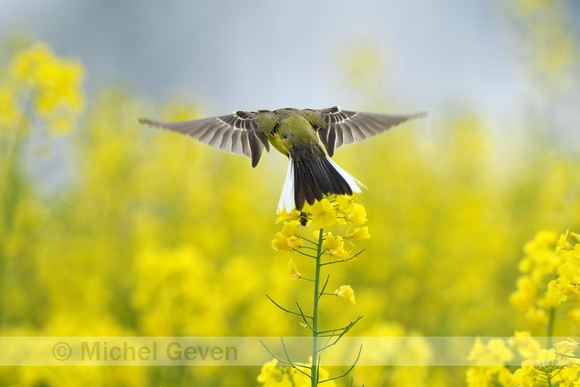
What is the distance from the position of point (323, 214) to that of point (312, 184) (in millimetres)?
191

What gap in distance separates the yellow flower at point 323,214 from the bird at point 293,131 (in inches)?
10.8

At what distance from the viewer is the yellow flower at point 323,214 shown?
146cm

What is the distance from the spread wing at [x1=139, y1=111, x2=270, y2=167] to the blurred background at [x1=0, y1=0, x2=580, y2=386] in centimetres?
130

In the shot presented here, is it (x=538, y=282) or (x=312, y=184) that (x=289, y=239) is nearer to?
(x=312, y=184)

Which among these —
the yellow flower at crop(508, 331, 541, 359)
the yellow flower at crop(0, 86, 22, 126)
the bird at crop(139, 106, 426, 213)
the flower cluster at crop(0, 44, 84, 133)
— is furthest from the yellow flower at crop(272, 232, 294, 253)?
the yellow flower at crop(0, 86, 22, 126)

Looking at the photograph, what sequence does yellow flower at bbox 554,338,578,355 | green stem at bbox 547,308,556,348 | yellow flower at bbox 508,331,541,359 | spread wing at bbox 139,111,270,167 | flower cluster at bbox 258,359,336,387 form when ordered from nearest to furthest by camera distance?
yellow flower at bbox 554,338,578,355 → flower cluster at bbox 258,359,336,387 → yellow flower at bbox 508,331,541,359 → green stem at bbox 547,308,556,348 → spread wing at bbox 139,111,270,167

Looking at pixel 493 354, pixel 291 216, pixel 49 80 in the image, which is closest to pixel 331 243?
pixel 291 216

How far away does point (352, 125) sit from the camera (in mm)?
2467

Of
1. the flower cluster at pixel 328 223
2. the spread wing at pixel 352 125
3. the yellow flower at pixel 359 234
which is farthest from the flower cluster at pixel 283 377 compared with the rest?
the spread wing at pixel 352 125

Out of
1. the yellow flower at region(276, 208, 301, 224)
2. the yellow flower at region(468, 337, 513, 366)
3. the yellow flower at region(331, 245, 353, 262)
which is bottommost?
the yellow flower at region(468, 337, 513, 366)

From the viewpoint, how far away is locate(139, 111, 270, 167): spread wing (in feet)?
7.55

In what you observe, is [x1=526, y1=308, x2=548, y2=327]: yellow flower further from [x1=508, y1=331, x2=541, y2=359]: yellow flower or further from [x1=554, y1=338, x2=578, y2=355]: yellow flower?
[x1=554, y1=338, x2=578, y2=355]: yellow flower

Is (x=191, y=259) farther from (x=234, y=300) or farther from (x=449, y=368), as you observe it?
(x=449, y=368)

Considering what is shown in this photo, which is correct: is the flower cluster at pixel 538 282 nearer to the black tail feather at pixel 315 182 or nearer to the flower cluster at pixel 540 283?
the flower cluster at pixel 540 283
